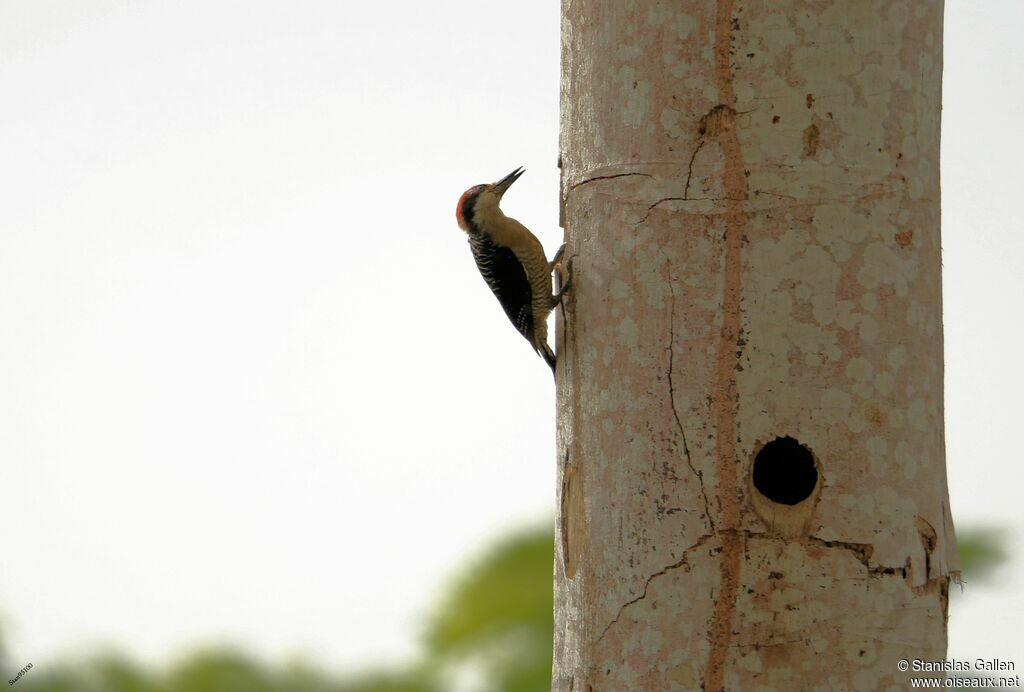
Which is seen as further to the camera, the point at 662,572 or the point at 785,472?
the point at 785,472

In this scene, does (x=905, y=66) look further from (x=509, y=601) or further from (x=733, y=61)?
(x=509, y=601)

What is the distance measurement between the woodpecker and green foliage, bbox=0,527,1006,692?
140 inches

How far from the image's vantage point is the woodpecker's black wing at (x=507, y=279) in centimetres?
457

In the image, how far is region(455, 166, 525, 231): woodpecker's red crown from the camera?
500cm

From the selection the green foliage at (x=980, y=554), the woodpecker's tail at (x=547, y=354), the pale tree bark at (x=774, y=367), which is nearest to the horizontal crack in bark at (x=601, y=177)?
the pale tree bark at (x=774, y=367)

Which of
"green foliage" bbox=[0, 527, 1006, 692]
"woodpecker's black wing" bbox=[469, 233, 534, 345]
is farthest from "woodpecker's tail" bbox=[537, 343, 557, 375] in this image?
"green foliage" bbox=[0, 527, 1006, 692]

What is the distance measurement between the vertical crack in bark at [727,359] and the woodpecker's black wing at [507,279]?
1947 millimetres

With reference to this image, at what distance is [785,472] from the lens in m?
2.64

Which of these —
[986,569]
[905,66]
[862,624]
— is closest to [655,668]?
[862,624]

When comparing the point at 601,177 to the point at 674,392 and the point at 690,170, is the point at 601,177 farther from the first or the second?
the point at 674,392

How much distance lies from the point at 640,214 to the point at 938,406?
867 mm

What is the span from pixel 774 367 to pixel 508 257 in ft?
8.05

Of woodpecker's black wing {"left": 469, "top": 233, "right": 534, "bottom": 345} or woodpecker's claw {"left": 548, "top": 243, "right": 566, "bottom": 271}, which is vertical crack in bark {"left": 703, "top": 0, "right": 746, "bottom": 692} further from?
woodpecker's black wing {"left": 469, "top": 233, "right": 534, "bottom": 345}

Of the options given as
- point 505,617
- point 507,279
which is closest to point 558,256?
point 507,279
